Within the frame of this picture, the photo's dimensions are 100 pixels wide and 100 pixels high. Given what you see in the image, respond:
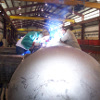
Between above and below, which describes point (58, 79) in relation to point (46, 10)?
below

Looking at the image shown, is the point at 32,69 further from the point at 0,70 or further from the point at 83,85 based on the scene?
the point at 0,70

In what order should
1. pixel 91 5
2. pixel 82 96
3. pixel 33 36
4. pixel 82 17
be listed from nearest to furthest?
pixel 82 96 < pixel 33 36 < pixel 91 5 < pixel 82 17

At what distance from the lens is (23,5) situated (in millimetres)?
10898

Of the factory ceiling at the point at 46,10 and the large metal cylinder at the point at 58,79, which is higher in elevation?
the factory ceiling at the point at 46,10

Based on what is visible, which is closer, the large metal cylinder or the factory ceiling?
the large metal cylinder

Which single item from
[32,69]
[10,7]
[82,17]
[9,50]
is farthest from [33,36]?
[82,17]

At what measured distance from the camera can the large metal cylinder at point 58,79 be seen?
0.74 metres

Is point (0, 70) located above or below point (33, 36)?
below

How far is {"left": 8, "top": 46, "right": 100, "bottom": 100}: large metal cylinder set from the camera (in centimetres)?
74

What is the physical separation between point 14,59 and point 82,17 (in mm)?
11944

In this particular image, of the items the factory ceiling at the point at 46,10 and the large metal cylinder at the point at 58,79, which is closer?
the large metal cylinder at the point at 58,79

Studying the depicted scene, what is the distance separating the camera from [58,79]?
0.76 m

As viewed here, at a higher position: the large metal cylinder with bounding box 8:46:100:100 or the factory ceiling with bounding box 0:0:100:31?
the factory ceiling with bounding box 0:0:100:31

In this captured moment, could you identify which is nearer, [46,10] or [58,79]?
[58,79]
